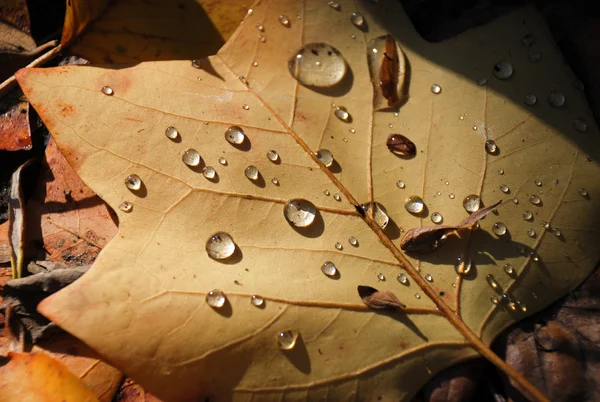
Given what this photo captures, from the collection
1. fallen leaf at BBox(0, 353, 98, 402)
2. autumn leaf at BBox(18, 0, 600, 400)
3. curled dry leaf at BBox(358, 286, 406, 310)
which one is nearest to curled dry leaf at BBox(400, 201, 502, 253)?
autumn leaf at BBox(18, 0, 600, 400)

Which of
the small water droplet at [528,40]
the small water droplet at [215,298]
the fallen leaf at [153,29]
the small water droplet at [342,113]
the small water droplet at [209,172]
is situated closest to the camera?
the small water droplet at [215,298]

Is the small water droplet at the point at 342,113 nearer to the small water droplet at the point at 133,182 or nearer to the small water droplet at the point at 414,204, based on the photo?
the small water droplet at the point at 414,204

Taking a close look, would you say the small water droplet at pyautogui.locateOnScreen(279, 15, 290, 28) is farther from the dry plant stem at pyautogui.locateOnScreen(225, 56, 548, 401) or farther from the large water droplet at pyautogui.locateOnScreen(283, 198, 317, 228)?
the large water droplet at pyautogui.locateOnScreen(283, 198, 317, 228)

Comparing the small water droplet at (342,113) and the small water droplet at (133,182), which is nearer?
the small water droplet at (133,182)

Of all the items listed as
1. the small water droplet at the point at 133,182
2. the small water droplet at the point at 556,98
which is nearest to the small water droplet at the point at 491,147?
the small water droplet at the point at 556,98

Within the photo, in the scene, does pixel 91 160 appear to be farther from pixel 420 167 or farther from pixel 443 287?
pixel 443 287

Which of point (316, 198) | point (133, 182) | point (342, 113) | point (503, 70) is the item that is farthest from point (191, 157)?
point (503, 70)

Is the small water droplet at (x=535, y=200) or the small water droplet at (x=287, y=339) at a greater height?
the small water droplet at (x=535, y=200)

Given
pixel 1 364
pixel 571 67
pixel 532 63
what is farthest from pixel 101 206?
pixel 571 67

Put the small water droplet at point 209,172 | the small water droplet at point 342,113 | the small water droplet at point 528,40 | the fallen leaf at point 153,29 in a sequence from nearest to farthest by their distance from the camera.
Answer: the small water droplet at point 209,172
the small water droplet at point 342,113
the small water droplet at point 528,40
the fallen leaf at point 153,29
